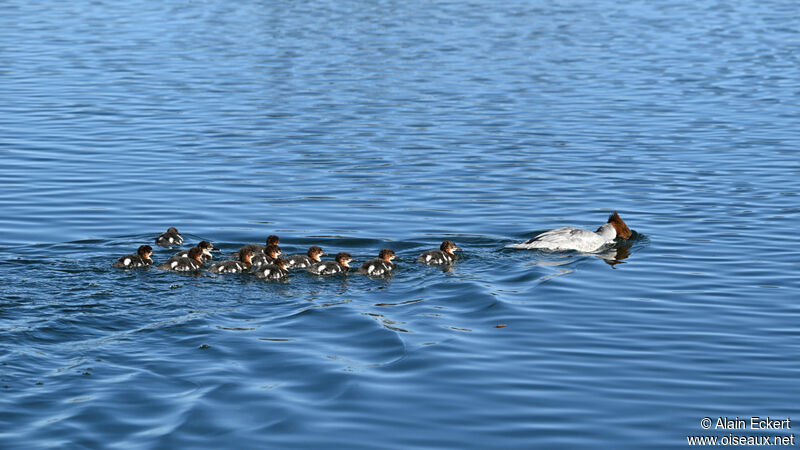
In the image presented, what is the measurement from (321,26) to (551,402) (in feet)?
80.7

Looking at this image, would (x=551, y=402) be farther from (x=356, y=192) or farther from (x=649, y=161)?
(x=649, y=161)

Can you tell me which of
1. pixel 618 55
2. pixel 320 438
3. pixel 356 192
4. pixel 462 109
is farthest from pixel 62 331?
pixel 618 55

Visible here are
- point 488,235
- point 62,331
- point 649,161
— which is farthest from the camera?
point 649,161

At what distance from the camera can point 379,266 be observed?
37.8 feet

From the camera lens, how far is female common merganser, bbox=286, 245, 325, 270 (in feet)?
38.1

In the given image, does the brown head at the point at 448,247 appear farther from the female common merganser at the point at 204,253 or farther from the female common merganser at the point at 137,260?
the female common merganser at the point at 137,260

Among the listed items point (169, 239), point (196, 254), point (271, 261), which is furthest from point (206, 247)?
point (271, 261)

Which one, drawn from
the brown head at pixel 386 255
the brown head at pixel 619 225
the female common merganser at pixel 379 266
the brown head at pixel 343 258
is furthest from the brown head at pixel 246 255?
the brown head at pixel 619 225

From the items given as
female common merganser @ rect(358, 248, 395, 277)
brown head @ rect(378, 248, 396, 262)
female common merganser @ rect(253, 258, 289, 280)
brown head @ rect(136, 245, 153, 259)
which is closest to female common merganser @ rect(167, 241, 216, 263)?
brown head @ rect(136, 245, 153, 259)

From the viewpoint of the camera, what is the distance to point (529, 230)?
13.9 m

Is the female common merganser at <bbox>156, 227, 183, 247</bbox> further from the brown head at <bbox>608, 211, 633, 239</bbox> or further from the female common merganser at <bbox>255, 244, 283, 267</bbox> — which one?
the brown head at <bbox>608, 211, 633, 239</bbox>

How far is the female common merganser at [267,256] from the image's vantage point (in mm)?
11633

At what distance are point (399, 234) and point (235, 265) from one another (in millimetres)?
2392

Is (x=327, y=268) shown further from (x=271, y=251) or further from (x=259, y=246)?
(x=259, y=246)
